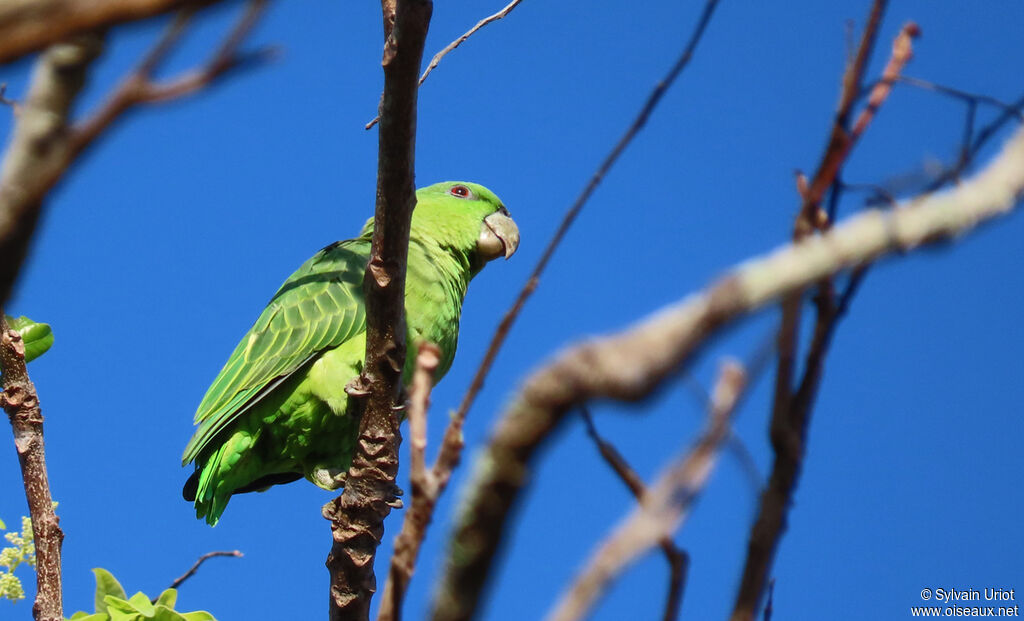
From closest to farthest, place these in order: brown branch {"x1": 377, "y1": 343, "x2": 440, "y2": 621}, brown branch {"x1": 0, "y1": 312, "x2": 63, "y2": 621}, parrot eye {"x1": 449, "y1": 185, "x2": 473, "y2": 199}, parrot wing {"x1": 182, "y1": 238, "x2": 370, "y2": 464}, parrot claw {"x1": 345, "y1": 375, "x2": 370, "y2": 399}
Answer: brown branch {"x1": 377, "y1": 343, "x2": 440, "y2": 621}, brown branch {"x1": 0, "y1": 312, "x2": 63, "y2": 621}, parrot claw {"x1": 345, "y1": 375, "x2": 370, "y2": 399}, parrot wing {"x1": 182, "y1": 238, "x2": 370, "y2": 464}, parrot eye {"x1": 449, "y1": 185, "x2": 473, "y2": 199}

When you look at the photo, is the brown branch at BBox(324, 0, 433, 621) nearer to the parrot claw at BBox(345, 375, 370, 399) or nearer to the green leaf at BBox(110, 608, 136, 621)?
the parrot claw at BBox(345, 375, 370, 399)

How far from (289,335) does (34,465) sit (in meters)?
1.69

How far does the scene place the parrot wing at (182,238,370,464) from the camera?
4.06 m

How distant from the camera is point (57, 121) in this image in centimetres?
75

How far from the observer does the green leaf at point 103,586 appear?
2539mm

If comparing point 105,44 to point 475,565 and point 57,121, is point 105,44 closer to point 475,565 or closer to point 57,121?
point 57,121

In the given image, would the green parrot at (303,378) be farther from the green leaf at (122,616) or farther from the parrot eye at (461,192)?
the green leaf at (122,616)

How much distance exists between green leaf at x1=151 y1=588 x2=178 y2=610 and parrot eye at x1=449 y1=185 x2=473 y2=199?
311 centimetres

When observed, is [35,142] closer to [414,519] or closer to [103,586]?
[414,519]

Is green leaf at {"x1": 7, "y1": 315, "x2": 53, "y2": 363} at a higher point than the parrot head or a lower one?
lower

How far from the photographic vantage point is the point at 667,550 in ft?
2.88

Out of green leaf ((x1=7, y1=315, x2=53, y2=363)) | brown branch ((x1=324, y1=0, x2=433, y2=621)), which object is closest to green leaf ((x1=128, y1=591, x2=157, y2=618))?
brown branch ((x1=324, y1=0, x2=433, y2=621))

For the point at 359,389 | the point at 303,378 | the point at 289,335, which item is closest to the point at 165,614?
the point at 359,389

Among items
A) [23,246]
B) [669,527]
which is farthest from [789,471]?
[23,246]
